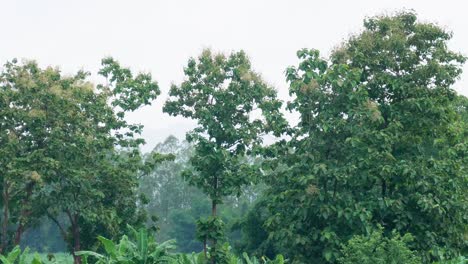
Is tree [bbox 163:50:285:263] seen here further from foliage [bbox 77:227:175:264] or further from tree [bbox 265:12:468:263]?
foliage [bbox 77:227:175:264]

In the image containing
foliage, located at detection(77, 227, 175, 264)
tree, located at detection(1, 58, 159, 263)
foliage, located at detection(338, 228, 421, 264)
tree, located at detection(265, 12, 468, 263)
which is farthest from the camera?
tree, located at detection(1, 58, 159, 263)

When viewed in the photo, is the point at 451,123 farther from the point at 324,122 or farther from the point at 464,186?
the point at 324,122

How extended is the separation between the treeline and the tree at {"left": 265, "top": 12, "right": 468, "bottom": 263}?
4cm

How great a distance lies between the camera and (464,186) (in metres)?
23.6

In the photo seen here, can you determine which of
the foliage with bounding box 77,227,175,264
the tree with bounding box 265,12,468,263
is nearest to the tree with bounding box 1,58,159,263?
the tree with bounding box 265,12,468,263

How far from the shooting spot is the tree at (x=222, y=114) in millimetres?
27812

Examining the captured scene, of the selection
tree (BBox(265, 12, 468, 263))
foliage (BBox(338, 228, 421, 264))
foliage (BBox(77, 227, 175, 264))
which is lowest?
foliage (BBox(77, 227, 175, 264))

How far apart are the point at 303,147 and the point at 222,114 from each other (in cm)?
607

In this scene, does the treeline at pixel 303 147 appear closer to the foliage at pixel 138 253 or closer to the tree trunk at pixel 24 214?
the tree trunk at pixel 24 214

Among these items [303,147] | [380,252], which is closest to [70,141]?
[303,147]

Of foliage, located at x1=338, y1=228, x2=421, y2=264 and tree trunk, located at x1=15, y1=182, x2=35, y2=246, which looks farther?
tree trunk, located at x1=15, y1=182, x2=35, y2=246

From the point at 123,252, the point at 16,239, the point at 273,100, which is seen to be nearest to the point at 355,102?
the point at 273,100

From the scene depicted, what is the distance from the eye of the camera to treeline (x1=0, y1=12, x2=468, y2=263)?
21.5m

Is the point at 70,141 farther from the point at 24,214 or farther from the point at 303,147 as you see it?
the point at 303,147
